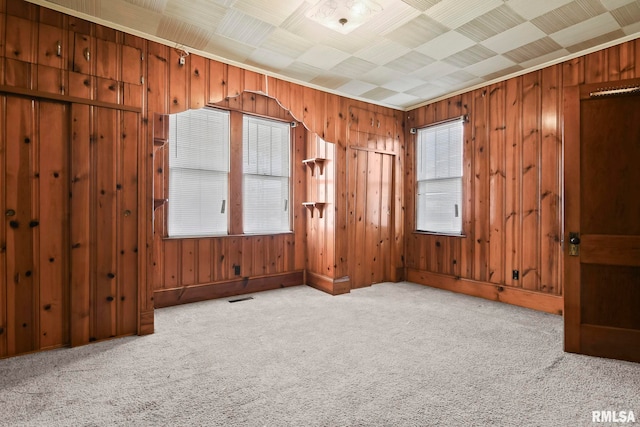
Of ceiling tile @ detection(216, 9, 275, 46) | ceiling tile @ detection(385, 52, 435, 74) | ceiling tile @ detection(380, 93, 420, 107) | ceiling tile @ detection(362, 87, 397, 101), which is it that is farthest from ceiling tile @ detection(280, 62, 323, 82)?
ceiling tile @ detection(380, 93, 420, 107)

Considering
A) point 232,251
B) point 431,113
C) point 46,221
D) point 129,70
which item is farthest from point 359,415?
point 431,113

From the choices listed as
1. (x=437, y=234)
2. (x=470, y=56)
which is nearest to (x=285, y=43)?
(x=470, y=56)

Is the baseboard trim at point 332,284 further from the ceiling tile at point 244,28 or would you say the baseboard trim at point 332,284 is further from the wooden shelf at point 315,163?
the ceiling tile at point 244,28

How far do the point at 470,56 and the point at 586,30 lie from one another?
990mm

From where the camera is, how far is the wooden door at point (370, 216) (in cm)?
482

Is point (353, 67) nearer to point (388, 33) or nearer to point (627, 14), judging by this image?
point (388, 33)

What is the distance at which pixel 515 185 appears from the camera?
13.1 feet

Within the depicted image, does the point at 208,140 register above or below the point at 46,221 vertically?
above

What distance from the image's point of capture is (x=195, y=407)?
72.8 inches

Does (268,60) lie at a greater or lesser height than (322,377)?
greater

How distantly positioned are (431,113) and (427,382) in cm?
405

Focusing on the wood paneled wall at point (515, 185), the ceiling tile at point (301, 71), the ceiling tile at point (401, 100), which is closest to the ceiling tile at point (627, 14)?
the wood paneled wall at point (515, 185)

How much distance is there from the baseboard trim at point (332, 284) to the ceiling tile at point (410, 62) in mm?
2813

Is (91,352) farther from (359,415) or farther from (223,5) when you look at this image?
(223,5)
